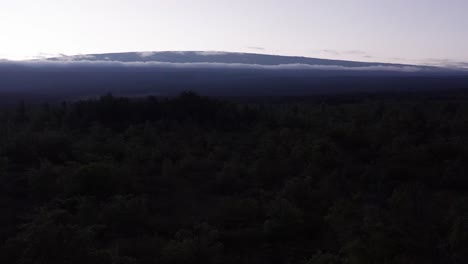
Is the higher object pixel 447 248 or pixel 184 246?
pixel 447 248

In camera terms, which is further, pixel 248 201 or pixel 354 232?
pixel 248 201

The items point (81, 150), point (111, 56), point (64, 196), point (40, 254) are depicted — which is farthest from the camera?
point (111, 56)

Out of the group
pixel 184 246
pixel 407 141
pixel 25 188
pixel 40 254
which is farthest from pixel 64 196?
pixel 407 141

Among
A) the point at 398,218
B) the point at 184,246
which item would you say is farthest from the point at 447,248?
the point at 184,246

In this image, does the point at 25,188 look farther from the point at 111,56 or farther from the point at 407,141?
the point at 111,56

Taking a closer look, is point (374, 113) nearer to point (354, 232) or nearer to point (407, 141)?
point (407, 141)

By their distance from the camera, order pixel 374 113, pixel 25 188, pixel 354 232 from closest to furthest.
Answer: pixel 354 232, pixel 25 188, pixel 374 113
